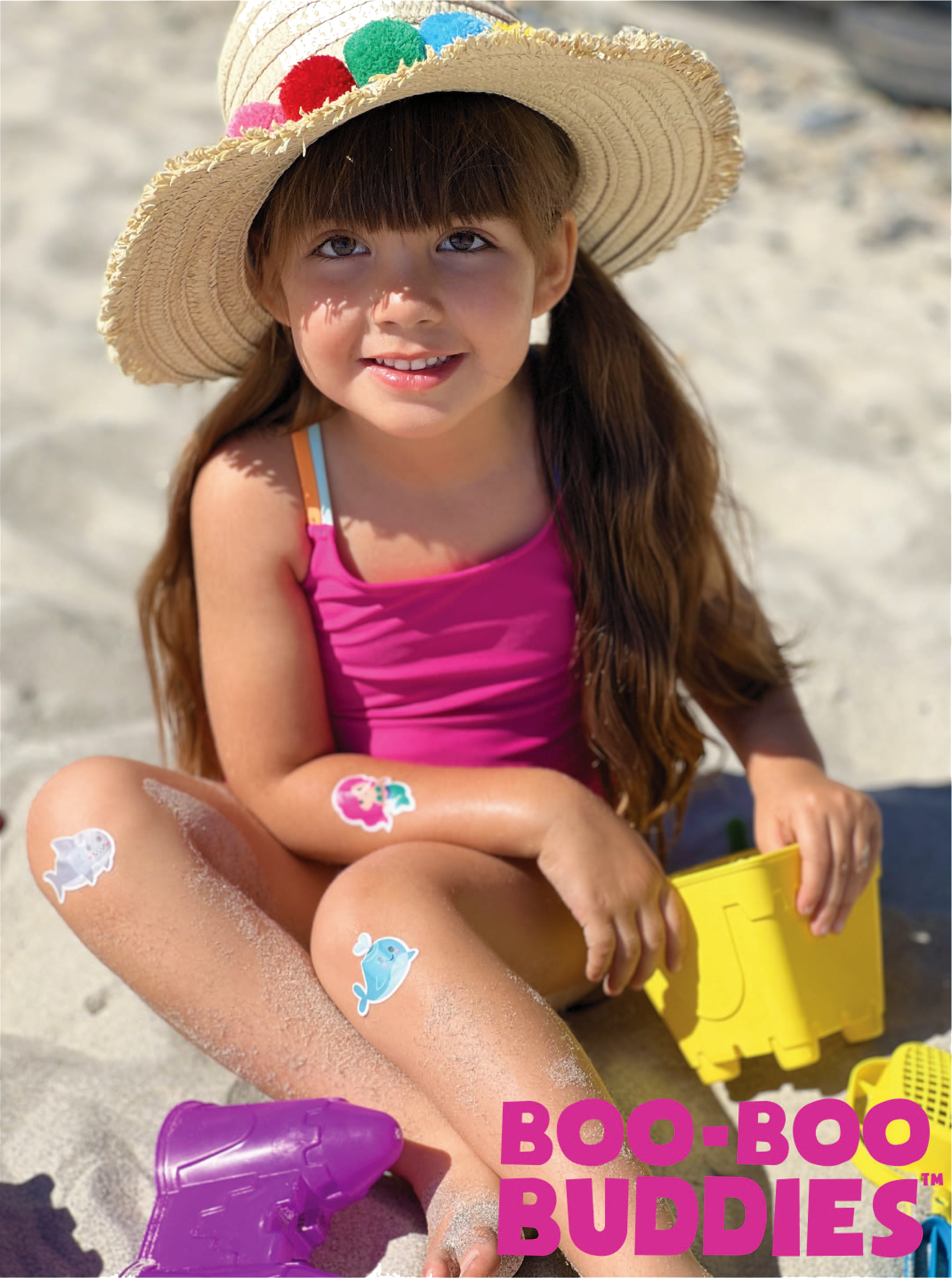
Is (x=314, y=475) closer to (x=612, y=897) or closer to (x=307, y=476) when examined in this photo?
(x=307, y=476)

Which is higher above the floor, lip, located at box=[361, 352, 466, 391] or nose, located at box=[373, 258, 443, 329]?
nose, located at box=[373, 258, 443, 329]

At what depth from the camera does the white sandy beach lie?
60.4 inches

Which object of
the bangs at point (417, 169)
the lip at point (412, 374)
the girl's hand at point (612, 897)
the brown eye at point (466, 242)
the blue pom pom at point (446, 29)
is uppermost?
the blue pom pom at point (446, 29)

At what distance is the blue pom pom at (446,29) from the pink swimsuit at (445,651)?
50 cm

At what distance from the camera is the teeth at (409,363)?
1452 millimetres

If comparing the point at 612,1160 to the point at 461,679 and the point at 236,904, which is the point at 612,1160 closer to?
the point at 236,904

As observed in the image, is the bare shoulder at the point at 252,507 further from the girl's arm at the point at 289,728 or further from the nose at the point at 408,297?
the nose at the point at 408,297

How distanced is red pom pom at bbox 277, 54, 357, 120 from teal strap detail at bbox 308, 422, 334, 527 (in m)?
0.42

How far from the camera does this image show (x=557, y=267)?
159 centimetres

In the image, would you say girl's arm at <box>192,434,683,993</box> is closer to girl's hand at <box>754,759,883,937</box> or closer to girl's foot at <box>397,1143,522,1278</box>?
girl's hand at <box>754,759,883,937</box>

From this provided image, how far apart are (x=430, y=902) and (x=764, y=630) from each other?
688mm

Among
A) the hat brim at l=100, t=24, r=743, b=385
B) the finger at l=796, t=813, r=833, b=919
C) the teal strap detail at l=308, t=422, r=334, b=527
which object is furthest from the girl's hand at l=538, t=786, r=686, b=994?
the hat brim at l=100, t=24, r=743, b=385

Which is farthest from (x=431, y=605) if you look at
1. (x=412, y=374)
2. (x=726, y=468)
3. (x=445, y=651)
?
(x=726, y=468)

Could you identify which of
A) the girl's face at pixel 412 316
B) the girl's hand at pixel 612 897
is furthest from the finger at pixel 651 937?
the girl's face at pixel 412 316
